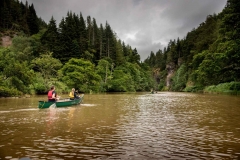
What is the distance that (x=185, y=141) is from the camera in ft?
27.4

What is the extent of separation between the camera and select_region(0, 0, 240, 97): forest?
36.2 metres

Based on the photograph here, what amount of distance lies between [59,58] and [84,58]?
8324mm

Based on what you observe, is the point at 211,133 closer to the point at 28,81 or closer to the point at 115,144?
the point at 115,144

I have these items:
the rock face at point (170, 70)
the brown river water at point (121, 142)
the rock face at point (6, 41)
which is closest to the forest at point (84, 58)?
the rock face at point (6, 41)

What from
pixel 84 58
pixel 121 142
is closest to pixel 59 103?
pixel 121 142

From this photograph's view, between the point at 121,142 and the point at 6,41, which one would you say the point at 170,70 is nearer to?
the point at 6,41

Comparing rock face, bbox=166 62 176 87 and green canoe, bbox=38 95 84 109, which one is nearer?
green canoe, bbox=38 95 84 109

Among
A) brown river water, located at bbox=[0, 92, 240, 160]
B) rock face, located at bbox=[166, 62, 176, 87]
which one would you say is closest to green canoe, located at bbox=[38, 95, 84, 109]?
brown river water, located at bbox=[0, 92, 240, 160]

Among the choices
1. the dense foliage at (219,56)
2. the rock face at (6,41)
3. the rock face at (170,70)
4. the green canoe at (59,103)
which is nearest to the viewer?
the green canoe at (59,103)

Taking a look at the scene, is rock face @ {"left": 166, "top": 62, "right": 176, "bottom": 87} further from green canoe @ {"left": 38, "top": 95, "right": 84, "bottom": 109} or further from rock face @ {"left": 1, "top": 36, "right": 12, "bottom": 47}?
green canoe @ {"left": 38, "top": 95, "right": 84, "bottom": 109}

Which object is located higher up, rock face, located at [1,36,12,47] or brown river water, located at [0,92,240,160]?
rock face, located at [1,36,12,47]

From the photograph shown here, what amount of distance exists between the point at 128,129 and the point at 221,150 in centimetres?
444

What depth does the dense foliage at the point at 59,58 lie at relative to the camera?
36125mm

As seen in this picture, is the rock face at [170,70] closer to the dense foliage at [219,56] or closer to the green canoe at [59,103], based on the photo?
the dense foliage at [219,56]
